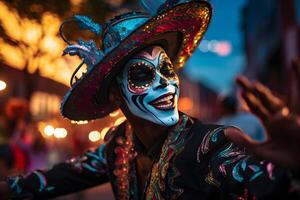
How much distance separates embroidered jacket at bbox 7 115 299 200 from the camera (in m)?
1.88

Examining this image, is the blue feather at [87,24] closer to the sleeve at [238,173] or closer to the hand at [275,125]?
the sleeve at [238,173]

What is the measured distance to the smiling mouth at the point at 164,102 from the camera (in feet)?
8.31

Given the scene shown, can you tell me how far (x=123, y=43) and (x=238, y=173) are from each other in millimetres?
891

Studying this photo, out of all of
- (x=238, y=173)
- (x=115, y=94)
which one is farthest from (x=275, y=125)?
(x=115, y=94)

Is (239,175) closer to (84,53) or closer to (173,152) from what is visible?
(173,152)

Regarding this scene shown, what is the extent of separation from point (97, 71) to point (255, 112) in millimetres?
1206

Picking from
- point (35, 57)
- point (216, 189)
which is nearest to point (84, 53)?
point (216, 189)

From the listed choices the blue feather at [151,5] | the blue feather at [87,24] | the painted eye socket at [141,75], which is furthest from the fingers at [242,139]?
the blue feather at [87,24]

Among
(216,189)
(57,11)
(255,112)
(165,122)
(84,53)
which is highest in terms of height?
(57,11)

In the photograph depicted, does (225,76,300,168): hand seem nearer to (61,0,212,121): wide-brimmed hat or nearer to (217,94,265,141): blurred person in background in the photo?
(61,0,212,121): wide-brimmed hat

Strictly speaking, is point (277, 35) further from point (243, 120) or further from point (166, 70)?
point (166, 70)

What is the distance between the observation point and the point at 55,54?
625cm

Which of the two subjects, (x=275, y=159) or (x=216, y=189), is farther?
(x=216, y=189)

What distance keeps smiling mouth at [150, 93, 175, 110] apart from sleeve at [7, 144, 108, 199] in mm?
687
